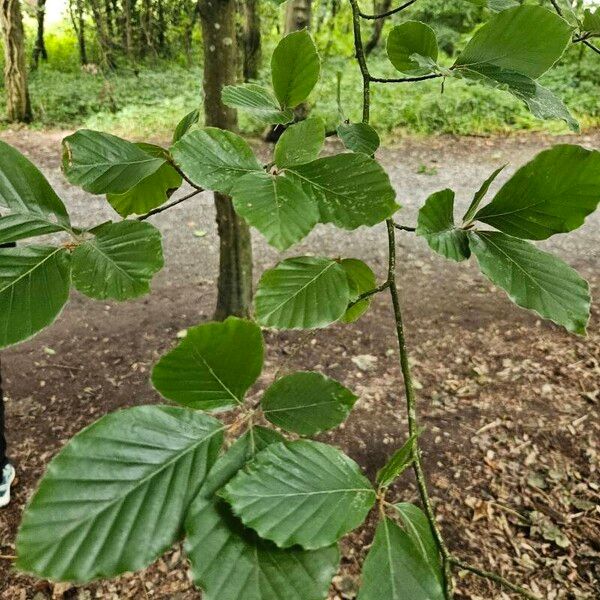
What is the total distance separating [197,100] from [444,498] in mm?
7422

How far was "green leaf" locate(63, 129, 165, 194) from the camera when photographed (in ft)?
1.73

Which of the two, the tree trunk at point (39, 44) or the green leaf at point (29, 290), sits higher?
the tree trunk at point (39, 44)

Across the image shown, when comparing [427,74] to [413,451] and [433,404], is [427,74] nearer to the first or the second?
[413,451]

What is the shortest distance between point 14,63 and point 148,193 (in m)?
7.77

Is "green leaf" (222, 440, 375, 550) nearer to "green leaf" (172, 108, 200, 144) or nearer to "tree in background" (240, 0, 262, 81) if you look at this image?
"green leaf" (172, 108, 200, 144)

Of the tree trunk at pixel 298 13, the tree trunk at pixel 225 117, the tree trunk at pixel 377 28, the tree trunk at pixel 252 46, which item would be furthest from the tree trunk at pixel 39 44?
the tree trunk at pixel 225 117

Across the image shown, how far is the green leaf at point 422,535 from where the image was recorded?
0.39 metres

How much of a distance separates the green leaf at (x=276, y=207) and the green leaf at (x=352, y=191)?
0.01 meters

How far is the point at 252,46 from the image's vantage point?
790 centimetres

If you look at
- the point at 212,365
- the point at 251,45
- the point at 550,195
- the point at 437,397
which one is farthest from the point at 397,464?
the point at 251,45

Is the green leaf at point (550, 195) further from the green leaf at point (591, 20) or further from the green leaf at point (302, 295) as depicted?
the green leaf at point (591, 20)

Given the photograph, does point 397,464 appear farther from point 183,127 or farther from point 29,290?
point 183,127

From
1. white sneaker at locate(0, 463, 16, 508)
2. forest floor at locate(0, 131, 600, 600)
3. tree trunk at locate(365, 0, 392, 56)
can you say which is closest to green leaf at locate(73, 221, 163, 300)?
forest floor at locate(0, 131, 600, 600)

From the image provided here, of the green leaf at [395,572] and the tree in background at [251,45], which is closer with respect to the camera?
the green leaf at [395,572]
